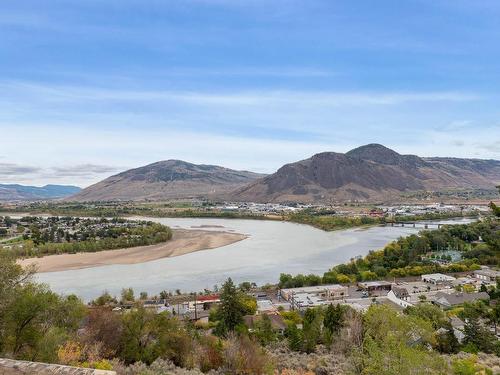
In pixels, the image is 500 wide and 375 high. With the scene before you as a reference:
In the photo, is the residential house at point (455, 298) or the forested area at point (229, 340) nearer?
the forested area at point (229, 340)

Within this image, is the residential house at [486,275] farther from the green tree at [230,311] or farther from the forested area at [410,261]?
the green tree at [230,311]

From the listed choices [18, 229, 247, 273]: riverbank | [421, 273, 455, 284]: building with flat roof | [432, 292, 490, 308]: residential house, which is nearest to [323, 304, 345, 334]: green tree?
[432, 292, 490, 308]: residential house

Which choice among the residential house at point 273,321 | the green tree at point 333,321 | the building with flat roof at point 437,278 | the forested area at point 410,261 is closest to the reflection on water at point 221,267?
the forested area at point 410,261

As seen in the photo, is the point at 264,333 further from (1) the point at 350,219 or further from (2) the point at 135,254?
(1) the point at 350,219

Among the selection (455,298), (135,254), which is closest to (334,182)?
(135,254)

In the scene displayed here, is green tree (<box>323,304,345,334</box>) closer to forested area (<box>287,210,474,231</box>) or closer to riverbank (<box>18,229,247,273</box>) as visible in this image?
riverbank (<box>18,229,247,273</box>)
